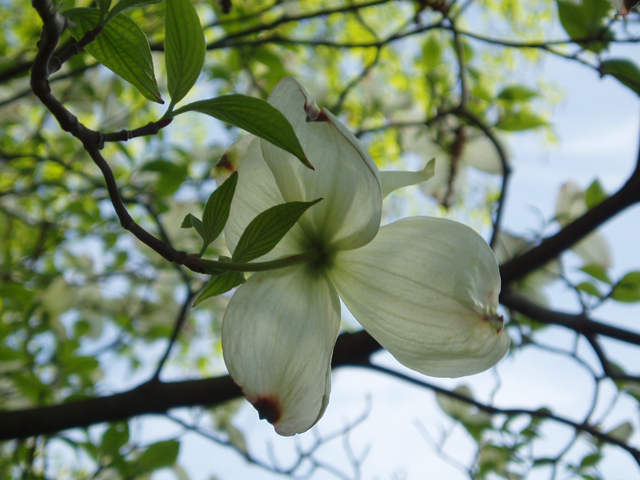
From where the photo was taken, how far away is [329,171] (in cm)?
35

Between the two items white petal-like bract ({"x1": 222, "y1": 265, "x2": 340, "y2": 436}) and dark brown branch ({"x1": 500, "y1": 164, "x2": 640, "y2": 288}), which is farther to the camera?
dark brown branch ({"x1": 500, "y1": 164, "x2": 640, "y2": 288})

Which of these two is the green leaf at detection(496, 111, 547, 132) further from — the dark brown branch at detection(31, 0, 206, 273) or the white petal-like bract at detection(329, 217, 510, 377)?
the dark brown branch at detection(31, 0, 206, 273)

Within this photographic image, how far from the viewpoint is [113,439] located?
90cm

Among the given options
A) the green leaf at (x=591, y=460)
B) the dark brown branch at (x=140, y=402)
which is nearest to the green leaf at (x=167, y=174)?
the dark brown branch at (x=140, y=402)

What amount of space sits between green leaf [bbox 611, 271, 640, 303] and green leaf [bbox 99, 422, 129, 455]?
85 centimetres

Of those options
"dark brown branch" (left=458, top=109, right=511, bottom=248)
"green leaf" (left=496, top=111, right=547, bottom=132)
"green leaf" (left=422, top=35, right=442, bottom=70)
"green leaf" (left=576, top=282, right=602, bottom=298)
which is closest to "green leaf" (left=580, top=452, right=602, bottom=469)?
"green leaf" (left=576, top=282, right=602, bottom=298)

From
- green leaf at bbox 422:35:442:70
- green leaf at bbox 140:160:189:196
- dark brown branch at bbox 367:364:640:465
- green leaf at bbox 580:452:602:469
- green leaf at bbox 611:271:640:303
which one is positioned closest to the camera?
dark brown branch at bbox 367:364:640:465

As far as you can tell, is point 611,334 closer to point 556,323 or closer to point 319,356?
point 556,323

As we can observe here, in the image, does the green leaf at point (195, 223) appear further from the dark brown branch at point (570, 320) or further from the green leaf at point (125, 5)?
the dark brown branch at point (570, 320)

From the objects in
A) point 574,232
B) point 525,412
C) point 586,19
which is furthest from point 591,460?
point 586,19

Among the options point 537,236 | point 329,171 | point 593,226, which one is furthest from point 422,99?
point 329,171

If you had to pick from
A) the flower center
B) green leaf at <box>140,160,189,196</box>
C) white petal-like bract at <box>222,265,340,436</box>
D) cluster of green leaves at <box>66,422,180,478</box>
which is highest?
the flower center

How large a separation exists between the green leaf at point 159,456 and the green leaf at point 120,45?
74cm

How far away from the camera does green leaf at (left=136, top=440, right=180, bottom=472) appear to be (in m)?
0.88
